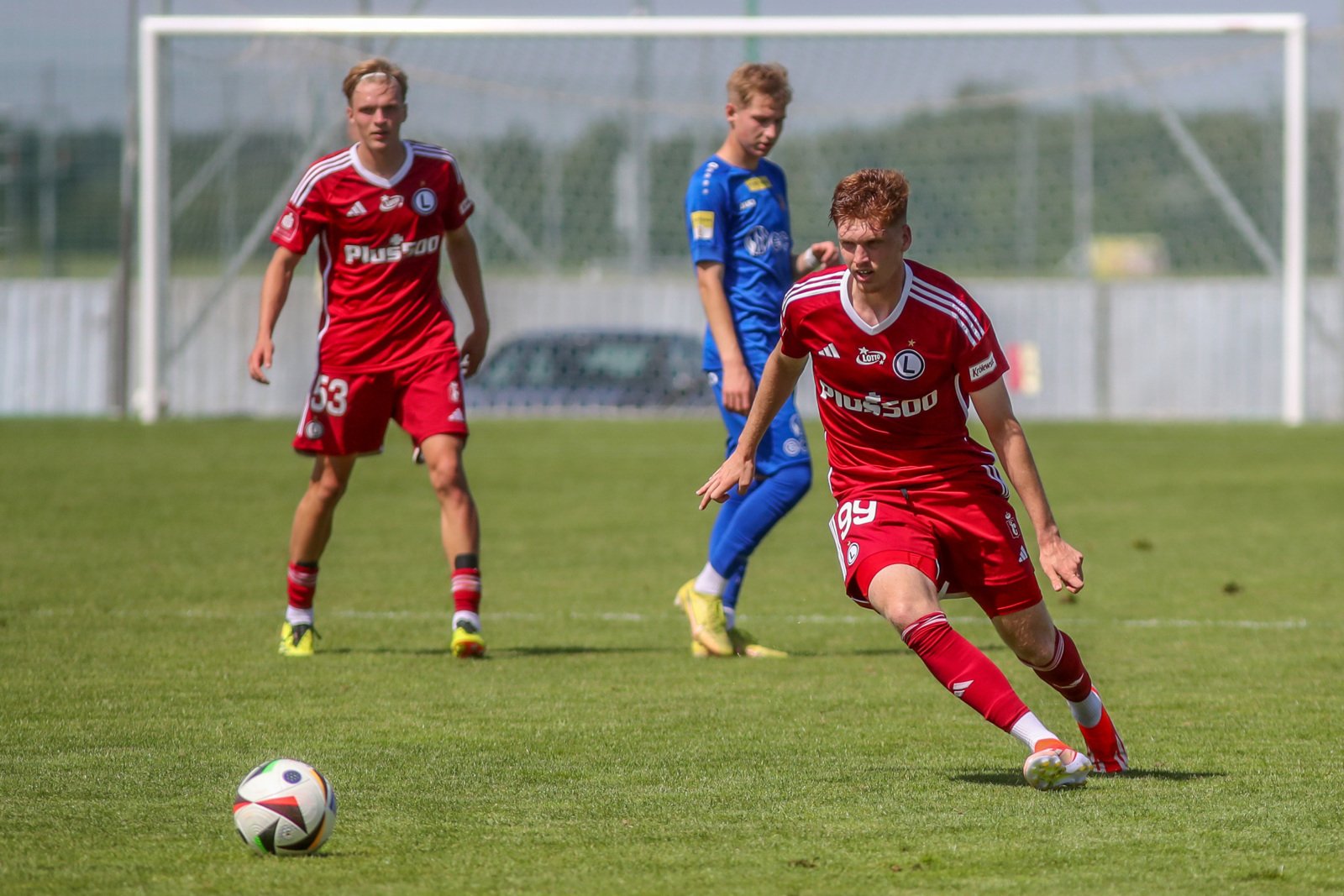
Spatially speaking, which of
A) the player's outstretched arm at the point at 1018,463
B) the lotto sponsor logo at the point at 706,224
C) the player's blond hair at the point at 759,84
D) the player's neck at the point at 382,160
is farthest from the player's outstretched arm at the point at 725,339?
the player's outstretched arm at the point at 1018,463

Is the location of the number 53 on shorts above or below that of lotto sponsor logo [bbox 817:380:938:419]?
below

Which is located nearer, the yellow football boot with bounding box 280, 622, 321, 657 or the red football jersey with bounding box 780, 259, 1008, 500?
the red football jersey with bounding box 780, 259, 1008, 500

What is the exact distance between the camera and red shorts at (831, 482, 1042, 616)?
4.99m

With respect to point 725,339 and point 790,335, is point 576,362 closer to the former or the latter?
point 725,339

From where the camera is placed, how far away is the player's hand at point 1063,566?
460 cm

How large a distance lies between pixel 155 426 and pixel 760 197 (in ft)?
40.8

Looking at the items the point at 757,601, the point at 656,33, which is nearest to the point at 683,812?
the point at 757,601

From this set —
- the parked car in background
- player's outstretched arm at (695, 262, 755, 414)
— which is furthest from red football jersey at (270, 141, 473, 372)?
the parked car in background

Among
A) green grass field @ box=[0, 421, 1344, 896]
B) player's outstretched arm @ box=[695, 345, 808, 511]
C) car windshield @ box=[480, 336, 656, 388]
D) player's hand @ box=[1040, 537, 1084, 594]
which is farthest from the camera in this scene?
car windshield @ box=[480, 336, 656, 388]

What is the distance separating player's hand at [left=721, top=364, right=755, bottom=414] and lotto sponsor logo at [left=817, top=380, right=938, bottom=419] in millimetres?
2036

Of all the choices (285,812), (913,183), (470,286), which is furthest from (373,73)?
(913,183)

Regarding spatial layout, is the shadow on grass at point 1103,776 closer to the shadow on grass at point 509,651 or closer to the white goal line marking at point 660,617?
the shadow on grass at point 509,651

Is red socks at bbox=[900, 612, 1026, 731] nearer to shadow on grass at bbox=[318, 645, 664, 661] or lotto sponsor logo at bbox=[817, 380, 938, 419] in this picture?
lotto sponsor logo at bbox=[817, 380, 938, 419]

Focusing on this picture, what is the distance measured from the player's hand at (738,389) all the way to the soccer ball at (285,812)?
3.28 metres
